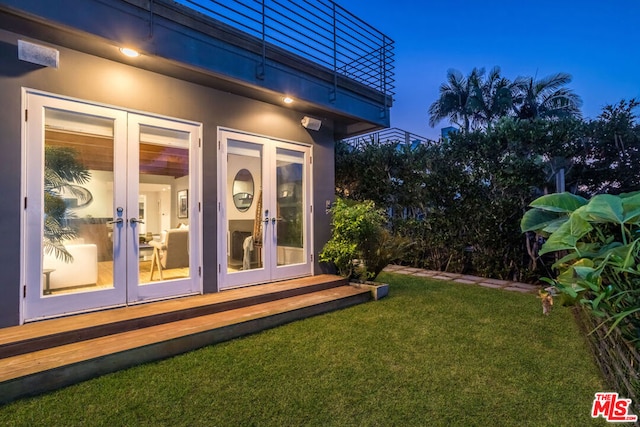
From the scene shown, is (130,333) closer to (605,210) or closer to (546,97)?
(605,210)

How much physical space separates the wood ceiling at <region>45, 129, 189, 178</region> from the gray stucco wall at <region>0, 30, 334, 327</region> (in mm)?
268

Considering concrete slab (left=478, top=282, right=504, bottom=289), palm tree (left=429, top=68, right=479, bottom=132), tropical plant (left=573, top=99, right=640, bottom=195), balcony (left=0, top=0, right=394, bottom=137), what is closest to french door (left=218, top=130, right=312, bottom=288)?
balcony (left=0, top=0, right=394, bottom=137)

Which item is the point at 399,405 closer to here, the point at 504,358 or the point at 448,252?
the point at 504,358

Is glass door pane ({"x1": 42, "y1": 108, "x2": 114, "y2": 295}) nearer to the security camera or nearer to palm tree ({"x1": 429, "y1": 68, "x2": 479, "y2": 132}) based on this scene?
the security camera

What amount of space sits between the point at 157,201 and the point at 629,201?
3995mm

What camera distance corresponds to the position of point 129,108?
3.57 metres

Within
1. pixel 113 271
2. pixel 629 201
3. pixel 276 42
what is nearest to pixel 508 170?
pixel 276 42

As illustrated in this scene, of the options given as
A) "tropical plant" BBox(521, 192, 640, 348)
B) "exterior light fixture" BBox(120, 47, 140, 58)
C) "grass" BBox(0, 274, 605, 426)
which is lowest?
"grass" BBox(0, 274, 605, 426)

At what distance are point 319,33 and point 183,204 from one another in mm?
3152

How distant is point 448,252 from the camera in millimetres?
7086

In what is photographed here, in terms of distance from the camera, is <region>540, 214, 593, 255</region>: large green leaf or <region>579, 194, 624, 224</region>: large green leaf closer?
<region>579, 194, 624, 224</region>: large green leaf

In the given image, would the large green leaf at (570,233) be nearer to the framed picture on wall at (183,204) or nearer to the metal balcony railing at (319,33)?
the framed picture on wall at (183,204)

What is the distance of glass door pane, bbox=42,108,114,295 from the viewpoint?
318 centimetres

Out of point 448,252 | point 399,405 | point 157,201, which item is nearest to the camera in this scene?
point 399,405
